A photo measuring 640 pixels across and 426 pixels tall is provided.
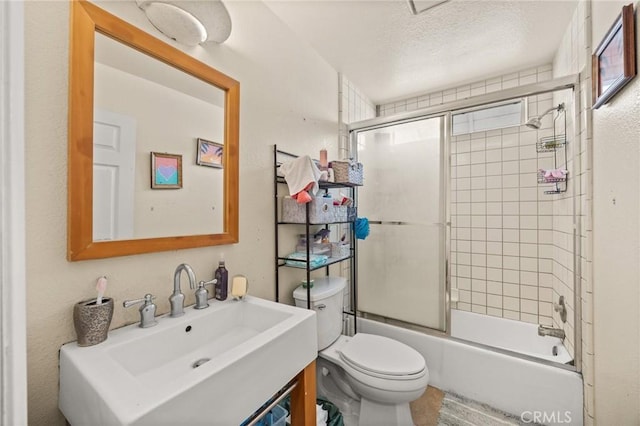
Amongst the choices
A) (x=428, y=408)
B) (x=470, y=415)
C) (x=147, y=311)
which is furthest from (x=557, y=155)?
(x=147, y=311)

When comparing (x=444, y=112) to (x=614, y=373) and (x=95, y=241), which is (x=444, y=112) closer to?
(x=614, y=373)

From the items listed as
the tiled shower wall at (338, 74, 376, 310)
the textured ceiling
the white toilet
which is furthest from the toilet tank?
the textured ceiling

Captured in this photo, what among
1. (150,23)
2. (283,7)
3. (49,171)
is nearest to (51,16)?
(150,23)

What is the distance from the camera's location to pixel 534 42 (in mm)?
1774

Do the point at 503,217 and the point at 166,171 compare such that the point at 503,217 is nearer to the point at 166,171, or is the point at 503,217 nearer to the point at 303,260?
the point at 303,260

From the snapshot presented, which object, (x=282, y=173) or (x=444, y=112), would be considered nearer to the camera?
(x=282, y=173)

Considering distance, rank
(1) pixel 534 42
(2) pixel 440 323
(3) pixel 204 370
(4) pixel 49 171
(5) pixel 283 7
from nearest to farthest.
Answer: (3) pixel 204 370, (4) pixel 49 171, (5) pixel 283 7, (1) pixel 534 42, (2) pixel 440 323

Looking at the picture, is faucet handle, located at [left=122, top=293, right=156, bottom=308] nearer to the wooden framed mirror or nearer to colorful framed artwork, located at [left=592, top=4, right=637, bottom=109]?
the wooden framed mirror

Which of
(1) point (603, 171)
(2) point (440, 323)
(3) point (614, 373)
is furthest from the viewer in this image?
(2) point (440, 323)

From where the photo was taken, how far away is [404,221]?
206cm

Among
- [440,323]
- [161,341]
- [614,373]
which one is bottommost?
[440,323]

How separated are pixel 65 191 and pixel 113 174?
0.44ft

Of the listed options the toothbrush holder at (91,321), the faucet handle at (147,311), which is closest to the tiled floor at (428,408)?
the faucet handle at (147,311)

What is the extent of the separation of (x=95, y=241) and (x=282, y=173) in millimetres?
874
